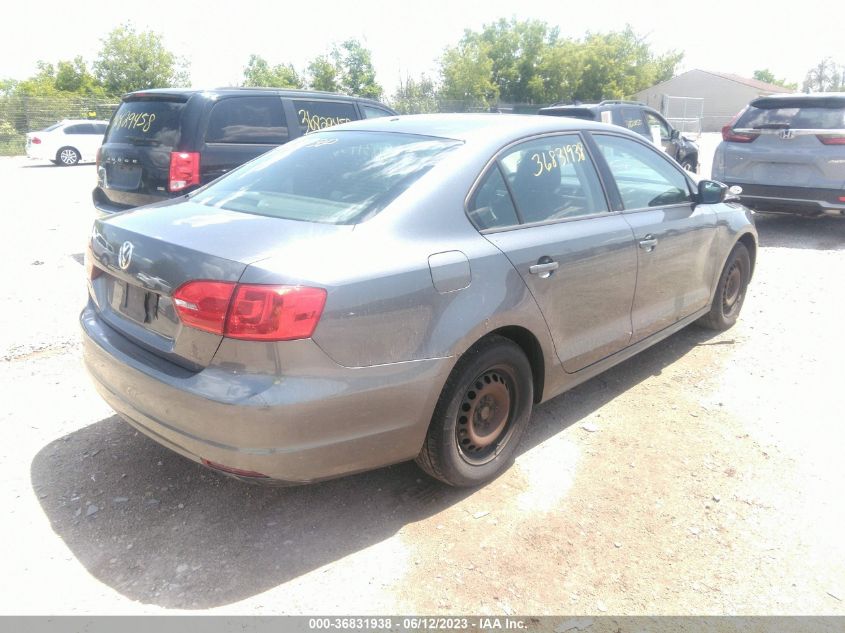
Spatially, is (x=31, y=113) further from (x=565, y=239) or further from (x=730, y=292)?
(x=565, y=239)

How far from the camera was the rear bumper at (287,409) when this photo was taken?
2.44 meters

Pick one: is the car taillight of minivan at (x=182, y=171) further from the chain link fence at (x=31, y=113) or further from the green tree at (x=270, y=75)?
the green tree at (x=270, y=75)

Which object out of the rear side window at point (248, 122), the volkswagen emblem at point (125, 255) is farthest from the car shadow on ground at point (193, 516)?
the rear side window at point (248, 122)

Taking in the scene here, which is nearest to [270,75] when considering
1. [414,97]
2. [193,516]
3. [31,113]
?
[414,97]

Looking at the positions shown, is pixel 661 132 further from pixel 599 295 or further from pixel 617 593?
pixel 617 593

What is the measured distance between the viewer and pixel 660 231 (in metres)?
4.15

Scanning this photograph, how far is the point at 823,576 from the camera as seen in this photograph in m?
2.73

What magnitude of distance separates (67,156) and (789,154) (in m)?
22.6

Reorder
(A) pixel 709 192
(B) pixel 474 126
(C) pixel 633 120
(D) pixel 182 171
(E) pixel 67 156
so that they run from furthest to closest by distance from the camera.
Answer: (E) pixel 67 156
(C) pixel 633 120
(D) pixel 182 171
(A) pixel 709 192
(B) pixel 474 126

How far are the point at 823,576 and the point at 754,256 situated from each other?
3.43 meters

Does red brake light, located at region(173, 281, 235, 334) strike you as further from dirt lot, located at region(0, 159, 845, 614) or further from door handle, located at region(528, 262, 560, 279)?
door handle, located at region(528, 262, 560, 279)

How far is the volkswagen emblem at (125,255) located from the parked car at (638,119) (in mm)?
7978

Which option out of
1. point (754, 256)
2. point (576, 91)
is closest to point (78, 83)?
point (576, 91)

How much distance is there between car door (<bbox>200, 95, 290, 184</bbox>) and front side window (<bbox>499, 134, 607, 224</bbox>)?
3.67 metres
